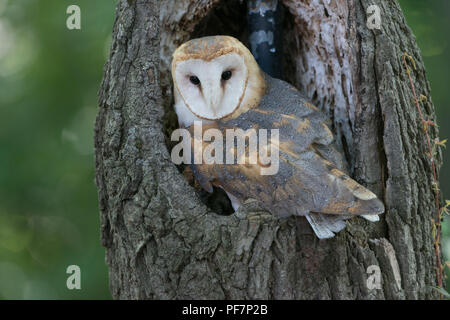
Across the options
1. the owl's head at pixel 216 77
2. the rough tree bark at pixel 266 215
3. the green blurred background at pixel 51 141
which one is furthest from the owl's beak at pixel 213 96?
the green blurred background at pixel 51 141

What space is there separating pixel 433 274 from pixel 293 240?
0.73 metres

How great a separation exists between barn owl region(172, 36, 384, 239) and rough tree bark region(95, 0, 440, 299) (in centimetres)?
10

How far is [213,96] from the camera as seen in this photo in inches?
73.3

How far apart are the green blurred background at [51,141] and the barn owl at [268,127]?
1.06 m

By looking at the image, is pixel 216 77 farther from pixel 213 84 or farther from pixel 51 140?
pixel 51 140

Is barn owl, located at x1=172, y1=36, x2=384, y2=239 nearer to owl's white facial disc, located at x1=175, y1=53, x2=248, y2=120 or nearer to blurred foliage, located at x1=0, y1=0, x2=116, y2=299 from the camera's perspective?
owl's white facial disc, located at x1=175, y1=53, x2=248, y2=120

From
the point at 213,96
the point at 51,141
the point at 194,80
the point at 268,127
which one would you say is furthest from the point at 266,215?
the point at 51,141

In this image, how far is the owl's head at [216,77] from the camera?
72.4 inches

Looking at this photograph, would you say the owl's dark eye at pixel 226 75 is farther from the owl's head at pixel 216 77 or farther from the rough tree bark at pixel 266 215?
the rough tree bark at pixel 266 215

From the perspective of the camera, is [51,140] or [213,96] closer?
[213,96]

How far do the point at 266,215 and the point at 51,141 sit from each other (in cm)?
169
